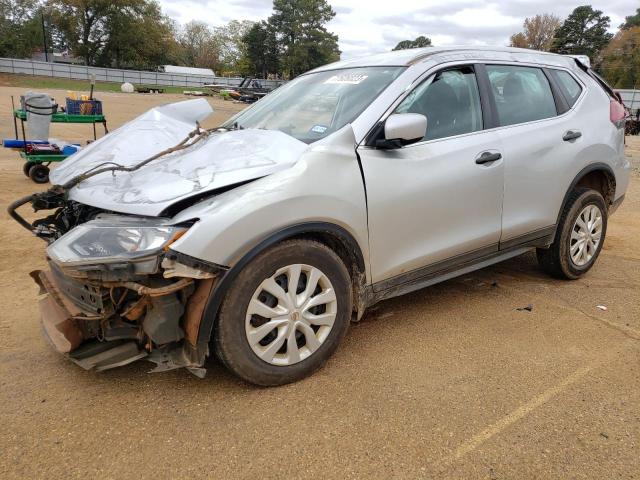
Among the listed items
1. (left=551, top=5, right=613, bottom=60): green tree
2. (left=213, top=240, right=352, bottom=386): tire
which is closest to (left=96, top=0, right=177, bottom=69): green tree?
(left=551, top=5, right=613, bottom=60): green tree

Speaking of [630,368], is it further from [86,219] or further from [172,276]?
[86,219]

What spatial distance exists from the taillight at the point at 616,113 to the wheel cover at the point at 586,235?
0.75 meters

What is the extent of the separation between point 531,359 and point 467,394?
62 cm

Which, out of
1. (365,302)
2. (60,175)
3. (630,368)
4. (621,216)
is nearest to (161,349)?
(365,302)

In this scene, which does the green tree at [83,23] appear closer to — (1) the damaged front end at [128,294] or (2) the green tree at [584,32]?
(2) the green tree at [584,32]

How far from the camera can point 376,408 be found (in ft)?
8.52

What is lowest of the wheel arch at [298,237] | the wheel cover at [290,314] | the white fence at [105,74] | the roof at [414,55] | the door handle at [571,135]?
the wheel cover at [290,314]

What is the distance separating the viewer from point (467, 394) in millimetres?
2730

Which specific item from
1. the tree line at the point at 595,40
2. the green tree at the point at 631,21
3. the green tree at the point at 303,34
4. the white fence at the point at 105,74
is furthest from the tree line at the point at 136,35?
the green tree at the point at 631,21

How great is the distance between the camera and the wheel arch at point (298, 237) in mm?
2418

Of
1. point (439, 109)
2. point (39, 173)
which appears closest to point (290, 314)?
point (439, 109)

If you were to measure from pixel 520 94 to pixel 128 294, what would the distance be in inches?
121

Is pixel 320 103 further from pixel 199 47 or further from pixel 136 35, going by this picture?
pixel 199 47

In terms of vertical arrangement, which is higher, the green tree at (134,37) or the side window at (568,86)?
the green tree at (134,37)
